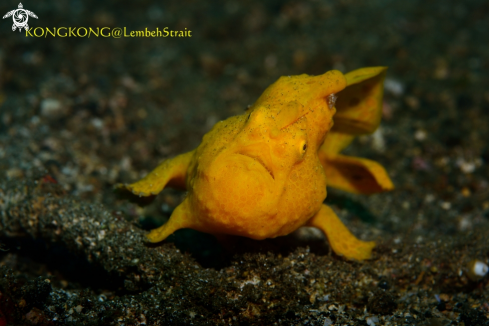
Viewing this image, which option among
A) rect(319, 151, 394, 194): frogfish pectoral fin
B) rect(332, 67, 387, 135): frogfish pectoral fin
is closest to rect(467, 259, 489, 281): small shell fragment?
rect(319, 151, 394, 194): frogfish pectoral fin

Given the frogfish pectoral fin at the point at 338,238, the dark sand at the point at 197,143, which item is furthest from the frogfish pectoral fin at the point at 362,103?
the dark sand at the point at 197,143

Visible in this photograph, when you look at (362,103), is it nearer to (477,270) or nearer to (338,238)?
(338,238)

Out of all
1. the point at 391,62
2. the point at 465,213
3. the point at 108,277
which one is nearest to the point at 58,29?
the point at 108,277

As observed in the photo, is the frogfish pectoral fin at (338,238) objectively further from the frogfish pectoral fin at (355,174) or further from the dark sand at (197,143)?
the frogfish pectoral fin at (355,174)

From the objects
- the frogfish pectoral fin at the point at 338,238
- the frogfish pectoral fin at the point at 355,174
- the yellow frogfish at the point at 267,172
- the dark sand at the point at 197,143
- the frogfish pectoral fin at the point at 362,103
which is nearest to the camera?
the yellow frogfish at the point at 267,172

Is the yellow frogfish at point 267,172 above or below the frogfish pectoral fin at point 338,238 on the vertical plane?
above

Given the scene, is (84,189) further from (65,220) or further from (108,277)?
(108,277)

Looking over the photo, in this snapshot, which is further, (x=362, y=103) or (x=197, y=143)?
(x=197, y=143)

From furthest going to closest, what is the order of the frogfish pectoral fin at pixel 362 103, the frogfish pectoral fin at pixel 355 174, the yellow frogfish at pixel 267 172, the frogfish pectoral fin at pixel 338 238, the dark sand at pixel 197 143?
the frogfish pectoral fin at pixel 355 174 < the frogfish pectoral fin at pixel 362 103 < the frogfish pectoral fin at pixel 338 238 < the dark sand at pixel 197 143 < the yellow frogfish at pixel 267 172

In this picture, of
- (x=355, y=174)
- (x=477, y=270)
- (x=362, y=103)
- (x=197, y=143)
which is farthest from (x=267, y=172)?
(x=197, y=143)
